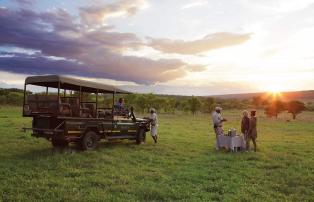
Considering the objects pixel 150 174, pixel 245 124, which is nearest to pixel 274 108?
pixel 245 124

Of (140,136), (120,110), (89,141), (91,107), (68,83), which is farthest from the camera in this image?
(140,136)

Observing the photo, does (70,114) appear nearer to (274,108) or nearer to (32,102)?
(32,102)

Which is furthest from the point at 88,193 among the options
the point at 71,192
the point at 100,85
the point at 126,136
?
the point at 126,136

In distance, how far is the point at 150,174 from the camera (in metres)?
13.4

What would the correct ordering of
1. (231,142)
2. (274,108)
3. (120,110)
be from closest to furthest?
1. (231,142)
2. (120,110)
3. (274,108)

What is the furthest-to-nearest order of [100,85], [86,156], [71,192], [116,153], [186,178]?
[100,85] < [116,153] < [86,156] < [186,178] < [71,192]

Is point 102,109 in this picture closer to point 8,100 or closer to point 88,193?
point 88,193

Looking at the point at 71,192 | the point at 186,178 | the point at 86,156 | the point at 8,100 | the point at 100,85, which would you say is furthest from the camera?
the point at 8,100

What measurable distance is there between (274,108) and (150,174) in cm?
7733

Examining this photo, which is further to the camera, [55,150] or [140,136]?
[140,136]

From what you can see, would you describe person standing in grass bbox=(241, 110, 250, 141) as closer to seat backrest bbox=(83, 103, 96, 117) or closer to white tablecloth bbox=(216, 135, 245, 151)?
white tablecloth bbox=(216, 135, 245, 151)

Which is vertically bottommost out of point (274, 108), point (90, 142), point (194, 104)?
point (90, 142)

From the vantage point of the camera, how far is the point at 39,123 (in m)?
17.8

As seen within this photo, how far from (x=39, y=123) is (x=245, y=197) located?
10479 millimetres
